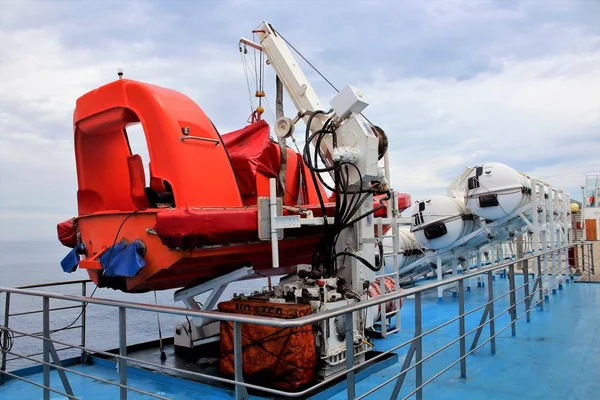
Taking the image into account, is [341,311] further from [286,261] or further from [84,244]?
[84,244]

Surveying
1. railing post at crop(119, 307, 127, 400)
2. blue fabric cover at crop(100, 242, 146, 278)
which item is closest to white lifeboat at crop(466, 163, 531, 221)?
blue fabric cover at crop(100, 242, 146, 278)

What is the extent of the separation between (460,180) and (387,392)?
8187mm

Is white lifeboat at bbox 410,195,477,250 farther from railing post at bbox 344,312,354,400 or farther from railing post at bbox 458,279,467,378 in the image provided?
railing post at bbox 344,312,354,400

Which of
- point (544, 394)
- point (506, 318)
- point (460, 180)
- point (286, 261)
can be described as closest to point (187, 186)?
point (286, 261)

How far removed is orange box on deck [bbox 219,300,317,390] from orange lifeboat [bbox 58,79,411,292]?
80 cm

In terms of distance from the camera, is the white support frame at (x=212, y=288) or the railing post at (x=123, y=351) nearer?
the railing post at (x=123, y=351)

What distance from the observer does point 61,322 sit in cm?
1213

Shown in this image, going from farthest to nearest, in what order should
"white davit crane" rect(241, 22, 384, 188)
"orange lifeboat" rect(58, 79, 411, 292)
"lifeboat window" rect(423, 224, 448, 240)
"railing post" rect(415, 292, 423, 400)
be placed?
"lifeboat window" rect(423, 224, 448, 240), "white davit crane" rect(241, 22, 384, 188), "orange lifeboat" rect(58, 79, 411, 292), "railing post" rect(415, 292, 423, 400)

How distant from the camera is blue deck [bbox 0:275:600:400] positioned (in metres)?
4.41

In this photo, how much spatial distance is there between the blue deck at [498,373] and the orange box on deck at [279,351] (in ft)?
1.16

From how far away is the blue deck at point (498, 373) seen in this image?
14.5 ft

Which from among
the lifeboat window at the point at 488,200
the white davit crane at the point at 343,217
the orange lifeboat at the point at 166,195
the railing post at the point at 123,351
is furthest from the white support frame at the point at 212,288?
the lifeboat window at the point at 488,200

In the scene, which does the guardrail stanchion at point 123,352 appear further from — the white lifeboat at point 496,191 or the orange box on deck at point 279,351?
the white lifeboat at point 496,191

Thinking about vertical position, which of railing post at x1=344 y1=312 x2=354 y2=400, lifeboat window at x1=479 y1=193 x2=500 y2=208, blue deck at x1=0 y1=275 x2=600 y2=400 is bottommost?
blue deck at x1=0 y1=275 x2=600 y2=400
